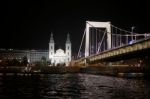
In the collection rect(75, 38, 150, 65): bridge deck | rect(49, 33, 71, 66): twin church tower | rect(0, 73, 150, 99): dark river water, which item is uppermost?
rect(49, 33, 71, 66): twin church tower

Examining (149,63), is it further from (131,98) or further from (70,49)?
(70,49)

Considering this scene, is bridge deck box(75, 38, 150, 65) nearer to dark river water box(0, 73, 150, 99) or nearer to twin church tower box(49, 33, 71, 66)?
dark river water box(0, 73, 150, 99)

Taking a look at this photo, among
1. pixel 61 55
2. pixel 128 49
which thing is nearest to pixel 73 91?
pixel 128 49

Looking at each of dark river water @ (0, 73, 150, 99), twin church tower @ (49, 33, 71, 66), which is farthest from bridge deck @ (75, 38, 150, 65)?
twin church tower @ (49, 33, 71, 66)

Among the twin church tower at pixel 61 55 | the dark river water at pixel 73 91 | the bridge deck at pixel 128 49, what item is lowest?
the dark river water at pixel 73 91

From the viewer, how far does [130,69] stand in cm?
8238

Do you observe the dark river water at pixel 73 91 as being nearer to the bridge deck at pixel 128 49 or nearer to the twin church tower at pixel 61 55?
the bridge deck at pixel 128 49

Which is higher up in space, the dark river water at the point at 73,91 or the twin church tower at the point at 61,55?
the twin church tower at the point at 61,55

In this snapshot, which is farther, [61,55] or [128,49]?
[61,55]

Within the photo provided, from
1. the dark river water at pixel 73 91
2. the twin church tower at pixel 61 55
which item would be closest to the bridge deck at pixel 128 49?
the dark river water at pixel 73 91

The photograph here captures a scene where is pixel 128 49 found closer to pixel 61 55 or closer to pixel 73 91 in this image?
pixel 73 91

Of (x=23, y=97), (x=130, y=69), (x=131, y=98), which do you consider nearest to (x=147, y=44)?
(x=131, y=98)

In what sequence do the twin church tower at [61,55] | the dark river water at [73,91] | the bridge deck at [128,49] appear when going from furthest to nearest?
the twin church tower at [61,55] → the bridge deck at [128,49] → the dark river water at [73,91]

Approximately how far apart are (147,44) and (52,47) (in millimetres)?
155346
